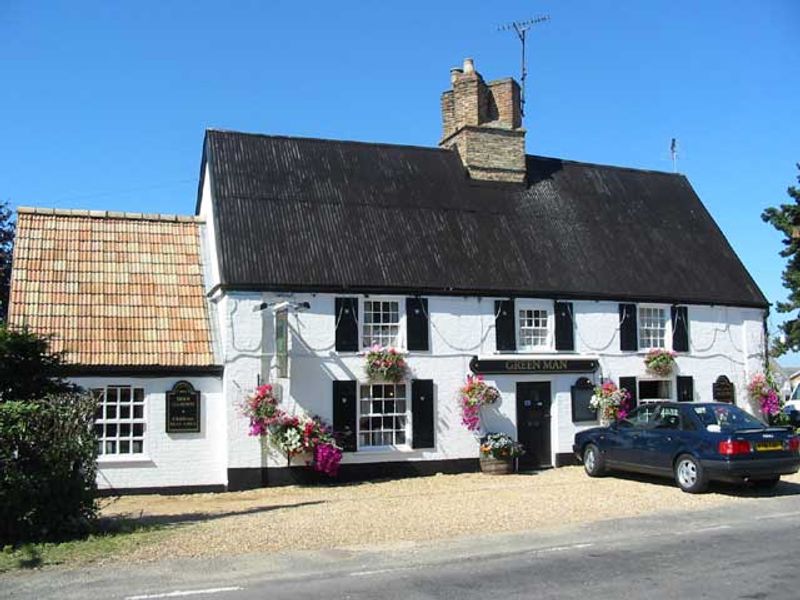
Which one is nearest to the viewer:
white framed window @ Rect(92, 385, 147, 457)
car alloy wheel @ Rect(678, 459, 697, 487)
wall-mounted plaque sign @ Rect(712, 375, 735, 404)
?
car alloy wheel @ Rect(678, 459, 697, 487)

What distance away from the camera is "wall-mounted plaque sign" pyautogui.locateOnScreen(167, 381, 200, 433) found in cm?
1711

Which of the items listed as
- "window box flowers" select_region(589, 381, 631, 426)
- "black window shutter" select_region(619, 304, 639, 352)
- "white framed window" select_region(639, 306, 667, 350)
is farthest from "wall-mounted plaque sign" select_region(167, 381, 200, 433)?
"white framed window" select_region(639, 306, 667, 350)

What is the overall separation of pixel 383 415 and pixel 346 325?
2194mm

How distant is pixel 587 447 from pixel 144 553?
34.9ft

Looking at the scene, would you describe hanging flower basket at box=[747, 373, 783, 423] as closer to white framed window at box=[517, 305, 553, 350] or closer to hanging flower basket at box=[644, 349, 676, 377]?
hanging flower basket at box=[644, 349, 676, 377]

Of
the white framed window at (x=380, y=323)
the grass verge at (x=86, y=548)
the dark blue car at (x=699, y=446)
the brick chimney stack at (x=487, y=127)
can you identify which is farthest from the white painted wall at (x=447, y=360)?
the grass verge at (x=86, y=548)

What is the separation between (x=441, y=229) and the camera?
67.7 feet

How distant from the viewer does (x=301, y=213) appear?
1956 cm

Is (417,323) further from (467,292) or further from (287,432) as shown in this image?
(287,432)

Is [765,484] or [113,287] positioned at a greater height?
[113,287]

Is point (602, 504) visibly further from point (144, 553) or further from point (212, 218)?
point (212, 218)

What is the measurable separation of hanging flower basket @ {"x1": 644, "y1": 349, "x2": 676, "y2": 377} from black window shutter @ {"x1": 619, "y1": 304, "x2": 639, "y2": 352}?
42cm

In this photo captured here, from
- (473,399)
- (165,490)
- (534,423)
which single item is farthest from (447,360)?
(165,490)

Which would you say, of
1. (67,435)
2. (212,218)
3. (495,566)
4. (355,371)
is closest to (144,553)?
(67,435)
